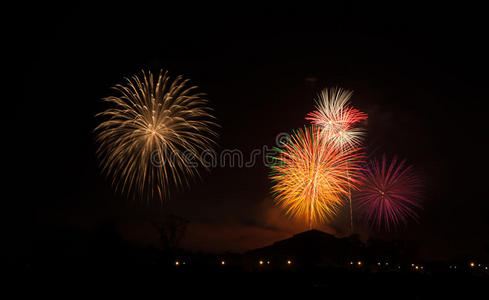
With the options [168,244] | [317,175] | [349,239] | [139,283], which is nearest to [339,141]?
[317,175]

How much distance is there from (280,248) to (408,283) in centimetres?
6336

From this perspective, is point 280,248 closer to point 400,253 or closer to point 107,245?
point 400,253

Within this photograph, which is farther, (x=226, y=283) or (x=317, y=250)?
(x=317, y=250)

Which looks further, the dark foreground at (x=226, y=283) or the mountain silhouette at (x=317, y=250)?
the mountain silhouette at (x=317, y=250)

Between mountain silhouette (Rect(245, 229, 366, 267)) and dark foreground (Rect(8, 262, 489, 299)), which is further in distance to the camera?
mountain silhouette (Rect(245, 229, 366, 267))

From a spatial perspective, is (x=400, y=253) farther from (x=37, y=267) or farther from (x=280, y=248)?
(x=37, y=267)

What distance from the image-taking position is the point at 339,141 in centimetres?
3123

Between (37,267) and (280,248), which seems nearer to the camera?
(37,267)

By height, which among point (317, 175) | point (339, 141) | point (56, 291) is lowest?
point (56, 291)

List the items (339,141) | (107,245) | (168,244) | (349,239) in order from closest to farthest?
(339,141), (107,245), (168,244), (349,239)

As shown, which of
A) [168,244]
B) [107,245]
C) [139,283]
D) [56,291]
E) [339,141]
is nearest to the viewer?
[56,291]

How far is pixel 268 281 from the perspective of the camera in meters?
24.2

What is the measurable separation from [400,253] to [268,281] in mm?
72706

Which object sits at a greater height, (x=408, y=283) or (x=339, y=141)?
(x=339, y=141)
